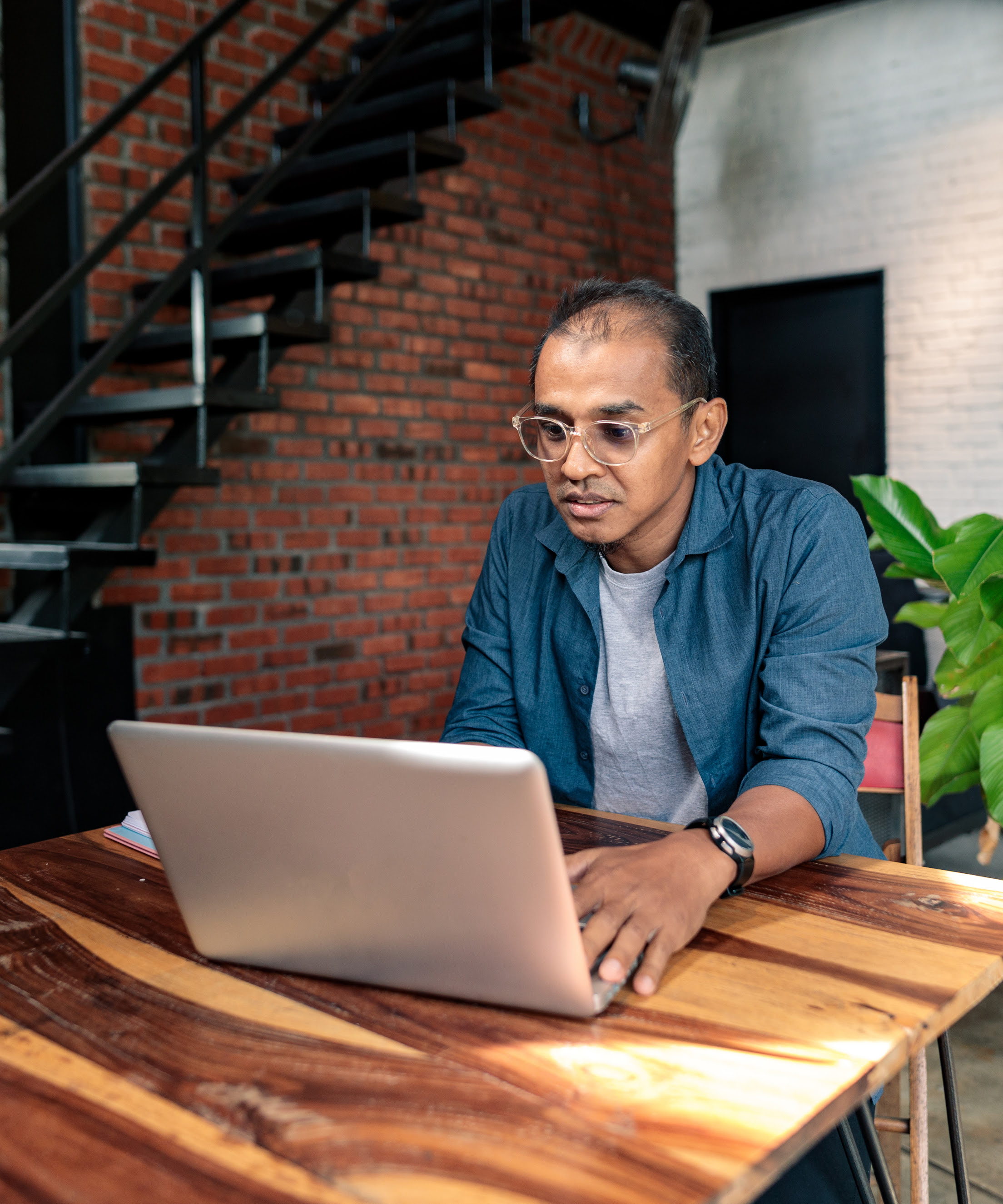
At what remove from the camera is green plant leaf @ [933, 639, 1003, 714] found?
6.55 feet

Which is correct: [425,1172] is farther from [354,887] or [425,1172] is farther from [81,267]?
[81,267]

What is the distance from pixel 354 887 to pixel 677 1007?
0.25 m

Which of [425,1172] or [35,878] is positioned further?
[35,878]

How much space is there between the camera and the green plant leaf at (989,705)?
193 cm

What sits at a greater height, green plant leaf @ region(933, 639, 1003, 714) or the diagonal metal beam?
the diagonal metal beam

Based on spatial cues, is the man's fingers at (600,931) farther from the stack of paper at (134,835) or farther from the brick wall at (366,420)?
the brick wall at (366,420)

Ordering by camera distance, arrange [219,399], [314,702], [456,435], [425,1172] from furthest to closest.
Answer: [456,435], [314,702], [219,399], [425,1172]

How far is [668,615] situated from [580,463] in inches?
9.2

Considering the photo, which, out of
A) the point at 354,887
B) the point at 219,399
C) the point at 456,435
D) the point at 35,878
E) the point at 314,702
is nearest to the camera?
the point at 354,887

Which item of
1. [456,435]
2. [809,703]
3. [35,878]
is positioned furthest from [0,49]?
[809,703]

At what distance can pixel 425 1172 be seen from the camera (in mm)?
601

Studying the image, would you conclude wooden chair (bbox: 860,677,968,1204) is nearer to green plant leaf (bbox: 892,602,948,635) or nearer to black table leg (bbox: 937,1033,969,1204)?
black table leg (bbox: 937,1033,969,1204)

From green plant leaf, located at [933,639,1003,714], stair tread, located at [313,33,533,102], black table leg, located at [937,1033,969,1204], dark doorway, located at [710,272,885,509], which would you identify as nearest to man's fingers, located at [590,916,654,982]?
black table leg, located at [937,1033,969,1204]

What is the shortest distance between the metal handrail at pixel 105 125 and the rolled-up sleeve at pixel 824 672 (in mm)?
2012
